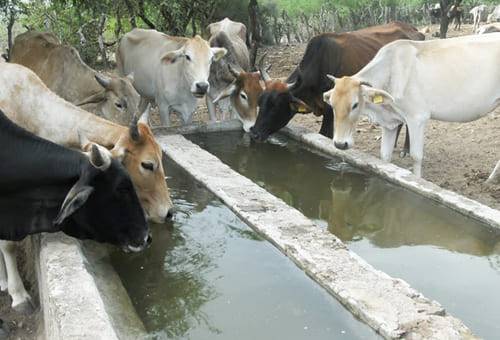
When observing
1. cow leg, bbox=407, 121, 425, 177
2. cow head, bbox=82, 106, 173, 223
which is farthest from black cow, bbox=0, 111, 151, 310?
cow leg, bbox=407, 121, 425, 177

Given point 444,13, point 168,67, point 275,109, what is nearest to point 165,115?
point 168,67

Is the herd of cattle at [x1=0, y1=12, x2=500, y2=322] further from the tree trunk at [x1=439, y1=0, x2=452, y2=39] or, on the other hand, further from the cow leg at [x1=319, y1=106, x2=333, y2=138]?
the tree trunk at [x1=439, y1=0, x2=452, y2=39]

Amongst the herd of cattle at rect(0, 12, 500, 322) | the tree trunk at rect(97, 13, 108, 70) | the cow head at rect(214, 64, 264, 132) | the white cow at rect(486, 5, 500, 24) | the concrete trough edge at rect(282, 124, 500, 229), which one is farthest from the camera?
the white cow at rect(486, 5, 500, 24)

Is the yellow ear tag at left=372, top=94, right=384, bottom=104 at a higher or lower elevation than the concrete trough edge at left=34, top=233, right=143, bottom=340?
higher

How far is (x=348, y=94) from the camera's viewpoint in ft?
17.7

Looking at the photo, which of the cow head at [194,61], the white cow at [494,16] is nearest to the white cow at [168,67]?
the cow head at [194,61]

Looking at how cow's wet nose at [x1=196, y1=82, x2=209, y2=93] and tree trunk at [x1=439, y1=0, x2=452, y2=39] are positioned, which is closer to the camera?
cow's wet nose at [x1=196, y1=82, x2=209, y2=93]

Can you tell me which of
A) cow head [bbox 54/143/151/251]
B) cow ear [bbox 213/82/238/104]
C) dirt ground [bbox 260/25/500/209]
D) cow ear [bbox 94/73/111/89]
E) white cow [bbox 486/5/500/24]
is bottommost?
white cow [bbox 486/5/500/24]

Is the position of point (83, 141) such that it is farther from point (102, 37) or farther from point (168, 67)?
point (102, 37)

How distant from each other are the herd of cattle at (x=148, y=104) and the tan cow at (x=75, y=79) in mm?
16

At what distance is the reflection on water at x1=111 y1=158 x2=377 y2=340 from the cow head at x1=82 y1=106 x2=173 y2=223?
282mm

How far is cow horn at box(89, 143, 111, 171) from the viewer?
337cm

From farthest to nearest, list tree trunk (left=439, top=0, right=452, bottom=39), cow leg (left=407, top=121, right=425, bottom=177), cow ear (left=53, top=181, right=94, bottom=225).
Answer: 1. tree trunk (left=439, top=0, right=452, bottom=39)
2. cow leg (left=407, top=121, right=425, bottom=177)
3. cow ear (left=53, top=181, right=94, bottom=225)

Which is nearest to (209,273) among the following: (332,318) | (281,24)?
(332,318)
